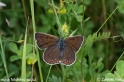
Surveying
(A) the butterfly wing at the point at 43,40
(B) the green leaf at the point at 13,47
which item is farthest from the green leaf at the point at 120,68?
(B) the green leaf at the point at 13,47

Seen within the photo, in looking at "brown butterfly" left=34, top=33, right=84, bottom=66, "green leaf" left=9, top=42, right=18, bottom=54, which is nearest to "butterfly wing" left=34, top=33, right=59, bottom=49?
"brown butterfly" left=34, top=33, right=84, bottom=66

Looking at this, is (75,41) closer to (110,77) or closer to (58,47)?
(58,47)

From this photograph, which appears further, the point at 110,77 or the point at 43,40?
the point at 43,40

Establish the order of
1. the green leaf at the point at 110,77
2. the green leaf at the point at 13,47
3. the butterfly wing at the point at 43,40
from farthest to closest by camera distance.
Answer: the green leaf at the point at 13,47 → the butterfly wing at the point at 43,40 → the green leaf at the point at 110,77

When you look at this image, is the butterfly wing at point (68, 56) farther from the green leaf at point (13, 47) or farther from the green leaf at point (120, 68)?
the green leaf at point (13, 47)

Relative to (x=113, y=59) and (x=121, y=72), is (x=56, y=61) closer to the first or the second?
(x=121, y=72)

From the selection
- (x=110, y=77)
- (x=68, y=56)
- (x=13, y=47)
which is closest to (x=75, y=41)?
(x=68, y=56)

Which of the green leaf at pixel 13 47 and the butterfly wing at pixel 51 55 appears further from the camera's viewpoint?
the green leaf at pixel 13 47
